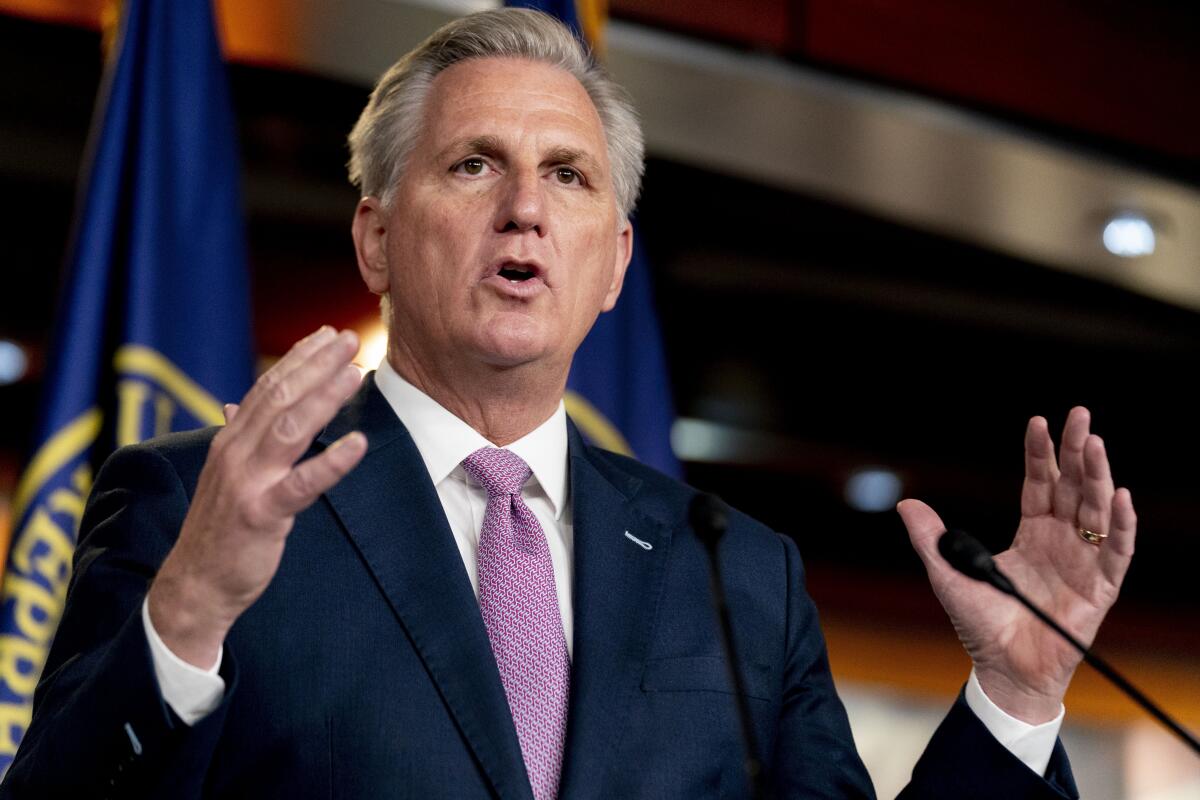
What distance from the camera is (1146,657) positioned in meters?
5.93

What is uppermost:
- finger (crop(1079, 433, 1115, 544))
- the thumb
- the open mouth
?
finger (crop(1079, 433, 1115, 544))

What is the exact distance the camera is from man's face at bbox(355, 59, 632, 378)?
1608 mm

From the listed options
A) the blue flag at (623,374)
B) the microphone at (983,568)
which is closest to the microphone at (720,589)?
the microphone at (983,568)

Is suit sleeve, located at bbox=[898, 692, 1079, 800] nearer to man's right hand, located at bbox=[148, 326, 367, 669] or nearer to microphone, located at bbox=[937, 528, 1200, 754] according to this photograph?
microphone, located at bbox=[937, 528, 1200, 754]

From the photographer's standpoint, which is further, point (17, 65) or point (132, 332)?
point (17, 65)

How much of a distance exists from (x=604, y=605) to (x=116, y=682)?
1.71 feet

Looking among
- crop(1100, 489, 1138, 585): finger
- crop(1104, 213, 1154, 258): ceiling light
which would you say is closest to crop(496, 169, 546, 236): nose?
crop(1100, 489, 1138, 585): finger

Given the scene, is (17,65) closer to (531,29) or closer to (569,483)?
(531,29)

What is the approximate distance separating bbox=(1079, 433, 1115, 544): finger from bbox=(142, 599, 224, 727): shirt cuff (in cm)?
85

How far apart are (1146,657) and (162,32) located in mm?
4849

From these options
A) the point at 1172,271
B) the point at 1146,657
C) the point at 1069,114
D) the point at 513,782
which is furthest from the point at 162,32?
the point at 1146,657

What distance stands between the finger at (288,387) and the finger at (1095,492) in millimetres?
753

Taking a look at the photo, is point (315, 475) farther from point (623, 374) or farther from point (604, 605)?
point (623, 374)

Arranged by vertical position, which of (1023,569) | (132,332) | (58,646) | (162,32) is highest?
(162,32)
